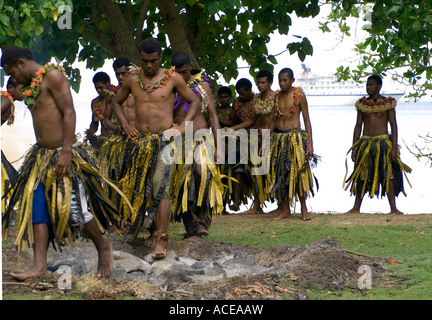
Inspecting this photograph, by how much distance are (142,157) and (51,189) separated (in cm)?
116

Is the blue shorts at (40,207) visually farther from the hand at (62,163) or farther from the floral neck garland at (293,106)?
the floral neck garland at (293,106)

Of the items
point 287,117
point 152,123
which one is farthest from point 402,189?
point 152,123

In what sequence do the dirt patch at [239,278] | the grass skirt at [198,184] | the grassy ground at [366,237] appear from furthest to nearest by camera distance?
the grass skirt at [198,184]
the grassy ground at [366,237]
the dirt patch at [239,278]

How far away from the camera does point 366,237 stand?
696cm

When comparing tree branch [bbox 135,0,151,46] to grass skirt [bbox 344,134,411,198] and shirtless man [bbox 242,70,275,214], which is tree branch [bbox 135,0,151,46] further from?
grass skirt [bbox 344,134,411,198]

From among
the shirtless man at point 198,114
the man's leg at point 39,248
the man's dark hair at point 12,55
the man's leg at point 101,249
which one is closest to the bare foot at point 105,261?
the man's leg at point 101,249

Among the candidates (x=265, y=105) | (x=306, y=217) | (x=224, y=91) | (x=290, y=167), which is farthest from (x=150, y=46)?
(x=224, y=91)

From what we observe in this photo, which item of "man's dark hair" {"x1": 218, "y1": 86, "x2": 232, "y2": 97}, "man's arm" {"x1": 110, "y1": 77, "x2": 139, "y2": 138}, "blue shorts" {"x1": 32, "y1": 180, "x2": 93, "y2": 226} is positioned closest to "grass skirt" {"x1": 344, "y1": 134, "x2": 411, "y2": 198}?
"man's dark hair" {"x1": 218, "y1": 86, "x2": 232, "y2": 97}

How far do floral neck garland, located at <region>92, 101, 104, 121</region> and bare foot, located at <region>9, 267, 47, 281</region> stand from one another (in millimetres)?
3806

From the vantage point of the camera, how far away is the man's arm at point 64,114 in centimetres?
483

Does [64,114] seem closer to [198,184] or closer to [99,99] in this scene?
[198,184]

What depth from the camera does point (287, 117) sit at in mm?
8500

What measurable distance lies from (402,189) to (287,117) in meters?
1.82
